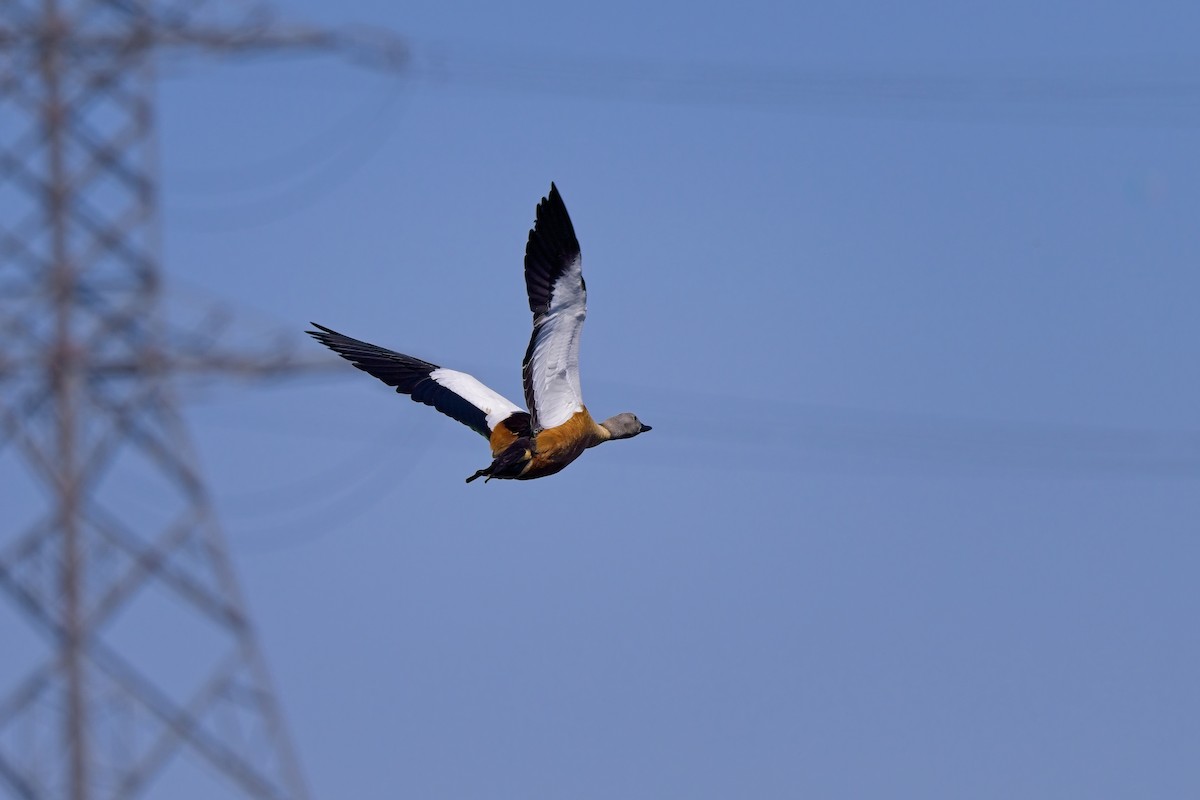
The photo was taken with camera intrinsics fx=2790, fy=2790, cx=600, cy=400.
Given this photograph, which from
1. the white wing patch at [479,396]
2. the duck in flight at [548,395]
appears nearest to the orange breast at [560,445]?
the duck in flight at [548,395]

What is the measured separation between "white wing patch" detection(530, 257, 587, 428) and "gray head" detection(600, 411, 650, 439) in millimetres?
680

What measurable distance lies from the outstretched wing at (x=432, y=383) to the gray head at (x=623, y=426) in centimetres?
51

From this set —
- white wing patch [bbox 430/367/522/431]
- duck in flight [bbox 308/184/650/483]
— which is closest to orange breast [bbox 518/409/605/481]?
duck in flight [bbox 308/184/650/483]

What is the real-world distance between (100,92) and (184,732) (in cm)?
575

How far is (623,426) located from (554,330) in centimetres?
100

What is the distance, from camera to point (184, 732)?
963 inches

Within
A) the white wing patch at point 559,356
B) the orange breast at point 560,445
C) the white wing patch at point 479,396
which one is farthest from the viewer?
the white wing patch at point 479,396

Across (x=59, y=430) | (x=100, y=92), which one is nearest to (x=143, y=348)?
(x=59, y=430)

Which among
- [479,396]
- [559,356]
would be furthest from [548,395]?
[479,396]

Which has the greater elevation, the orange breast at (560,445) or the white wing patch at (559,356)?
the white wing patch at (559,356)

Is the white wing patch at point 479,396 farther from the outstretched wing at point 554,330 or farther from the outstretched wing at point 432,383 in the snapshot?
the outstretched wing at point 554,330

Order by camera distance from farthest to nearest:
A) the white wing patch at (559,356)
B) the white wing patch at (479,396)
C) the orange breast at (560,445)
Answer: the white wing patch at (479,396) → the white wing patch at (559,356) → the orange breast at (560,445)

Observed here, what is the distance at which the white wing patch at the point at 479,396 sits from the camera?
15461 mm

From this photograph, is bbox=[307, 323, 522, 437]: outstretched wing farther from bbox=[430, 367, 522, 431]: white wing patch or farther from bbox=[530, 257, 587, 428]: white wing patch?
bbox=[530, 257, 587, 428]: white wing patch
